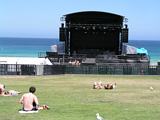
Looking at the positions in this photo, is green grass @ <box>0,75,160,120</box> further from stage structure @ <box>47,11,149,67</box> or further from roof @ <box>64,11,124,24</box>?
roof @ <box>64,11,124,24</box>

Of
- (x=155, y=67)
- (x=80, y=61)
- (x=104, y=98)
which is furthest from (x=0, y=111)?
(x=80, y=61)

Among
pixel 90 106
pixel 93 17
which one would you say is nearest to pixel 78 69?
pixel 93 17

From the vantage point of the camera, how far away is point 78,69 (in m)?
52.7

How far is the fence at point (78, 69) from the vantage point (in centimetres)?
5047

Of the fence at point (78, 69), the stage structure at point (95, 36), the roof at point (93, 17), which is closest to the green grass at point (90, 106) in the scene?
the fence at point (78, 69)

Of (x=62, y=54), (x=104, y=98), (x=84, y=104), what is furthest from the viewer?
(x=62, y=54)

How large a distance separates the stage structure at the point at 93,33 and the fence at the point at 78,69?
14567 millimetres

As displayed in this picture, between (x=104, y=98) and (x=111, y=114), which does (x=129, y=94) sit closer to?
(x=104, y=98)

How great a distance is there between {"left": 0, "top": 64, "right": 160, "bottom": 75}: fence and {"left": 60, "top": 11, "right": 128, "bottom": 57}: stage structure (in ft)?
47.8

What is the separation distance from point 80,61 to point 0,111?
41.5 metres

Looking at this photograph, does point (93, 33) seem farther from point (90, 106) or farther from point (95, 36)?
point (90, 106)

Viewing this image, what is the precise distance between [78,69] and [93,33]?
19275mm

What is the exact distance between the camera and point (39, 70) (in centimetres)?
5056

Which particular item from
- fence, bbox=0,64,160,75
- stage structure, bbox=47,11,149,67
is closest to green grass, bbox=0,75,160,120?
fence, bbox=0,64,160,75
